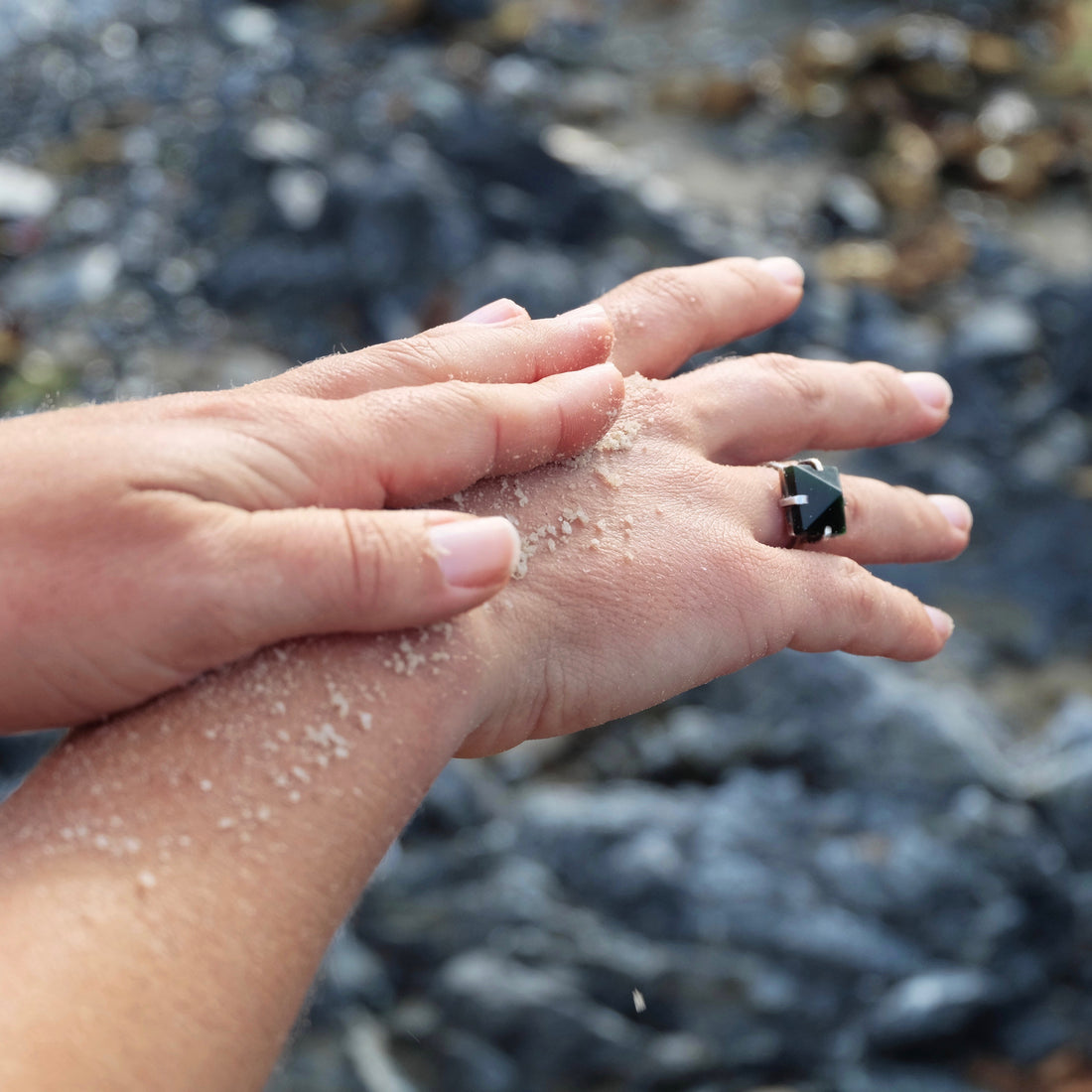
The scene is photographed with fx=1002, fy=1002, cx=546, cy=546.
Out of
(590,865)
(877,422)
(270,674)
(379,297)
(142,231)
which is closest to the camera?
(270,674)

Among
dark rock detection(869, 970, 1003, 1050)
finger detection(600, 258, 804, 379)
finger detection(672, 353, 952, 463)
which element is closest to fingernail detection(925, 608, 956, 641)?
finger detection(672, 353, 952, 463)

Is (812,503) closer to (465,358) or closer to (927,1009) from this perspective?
(465,358)

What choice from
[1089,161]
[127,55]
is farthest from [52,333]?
[1089,161]

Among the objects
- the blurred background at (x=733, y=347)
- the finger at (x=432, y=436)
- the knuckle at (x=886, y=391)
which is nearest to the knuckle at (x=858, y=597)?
the knuckle at (x=886, y=391)

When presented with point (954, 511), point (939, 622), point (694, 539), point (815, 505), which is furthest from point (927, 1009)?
point (694, 539)

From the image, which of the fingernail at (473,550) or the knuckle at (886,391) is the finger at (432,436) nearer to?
the fingernail at (473,550)

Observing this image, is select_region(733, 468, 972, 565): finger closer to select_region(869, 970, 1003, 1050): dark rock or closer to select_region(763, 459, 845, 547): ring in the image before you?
select_region(763, 459, 845, 547): ring

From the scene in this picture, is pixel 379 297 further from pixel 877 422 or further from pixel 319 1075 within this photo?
pixel 319 1075

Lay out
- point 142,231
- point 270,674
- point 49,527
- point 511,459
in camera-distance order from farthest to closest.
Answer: point 142,231
point 511,459
point 270,674
point 49,527
